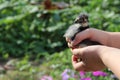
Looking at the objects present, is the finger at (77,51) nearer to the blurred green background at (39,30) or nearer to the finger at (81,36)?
the finger at (81,36)

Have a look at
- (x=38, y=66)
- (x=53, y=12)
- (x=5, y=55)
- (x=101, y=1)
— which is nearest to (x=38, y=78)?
(x=38, y=66)

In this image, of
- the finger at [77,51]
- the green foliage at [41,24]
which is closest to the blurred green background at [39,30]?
the green foliage at [41,24]

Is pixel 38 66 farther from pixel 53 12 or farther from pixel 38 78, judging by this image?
pixel 53 12

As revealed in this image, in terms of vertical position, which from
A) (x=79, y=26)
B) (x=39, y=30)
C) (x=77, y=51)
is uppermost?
(x=79, y=26)

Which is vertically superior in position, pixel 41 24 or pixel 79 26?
pixel 79 26

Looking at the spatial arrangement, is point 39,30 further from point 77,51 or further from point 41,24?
point 77,51

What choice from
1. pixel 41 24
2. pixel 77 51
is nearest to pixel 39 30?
pixel 41 24

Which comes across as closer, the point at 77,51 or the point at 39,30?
the point at 77,51
